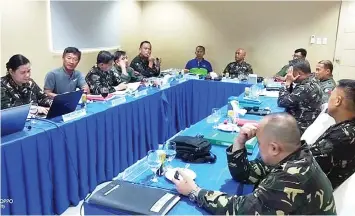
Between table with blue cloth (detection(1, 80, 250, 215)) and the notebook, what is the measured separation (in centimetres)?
92

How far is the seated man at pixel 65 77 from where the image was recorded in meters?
3.34

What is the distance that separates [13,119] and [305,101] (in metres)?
2.37

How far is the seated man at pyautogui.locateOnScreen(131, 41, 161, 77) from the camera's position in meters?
5.04

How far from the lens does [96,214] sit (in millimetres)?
1258

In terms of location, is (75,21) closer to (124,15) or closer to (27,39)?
(27,39)

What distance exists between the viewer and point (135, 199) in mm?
1246

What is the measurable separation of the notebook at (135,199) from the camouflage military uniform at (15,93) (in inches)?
63.6

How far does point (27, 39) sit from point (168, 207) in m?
3.80

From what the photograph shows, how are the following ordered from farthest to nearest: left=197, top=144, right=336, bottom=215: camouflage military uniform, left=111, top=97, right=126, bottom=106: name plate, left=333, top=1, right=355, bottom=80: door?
left=333, top=1, right=355, bottom=80: door → left=111, top=97, right=126, bottom=106: name plate → left=197, top=144, right=336, bottom=215: camouflage military uniform

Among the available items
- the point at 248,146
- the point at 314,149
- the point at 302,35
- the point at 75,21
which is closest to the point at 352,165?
the point at 314,149

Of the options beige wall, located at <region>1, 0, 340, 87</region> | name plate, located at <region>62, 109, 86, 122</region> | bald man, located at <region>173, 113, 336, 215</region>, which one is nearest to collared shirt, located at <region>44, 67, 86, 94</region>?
name plate, located at <region>62, 109, 86, 122</region>

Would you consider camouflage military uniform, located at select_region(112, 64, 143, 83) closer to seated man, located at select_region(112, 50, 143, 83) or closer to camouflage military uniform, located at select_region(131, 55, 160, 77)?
seated man, located at select_region(112, 50, 143, 83)

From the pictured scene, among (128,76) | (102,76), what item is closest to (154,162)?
(102,76)

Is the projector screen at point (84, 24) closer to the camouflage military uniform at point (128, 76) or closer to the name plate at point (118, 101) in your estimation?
the camouflage military uniform at point (128, 76)
